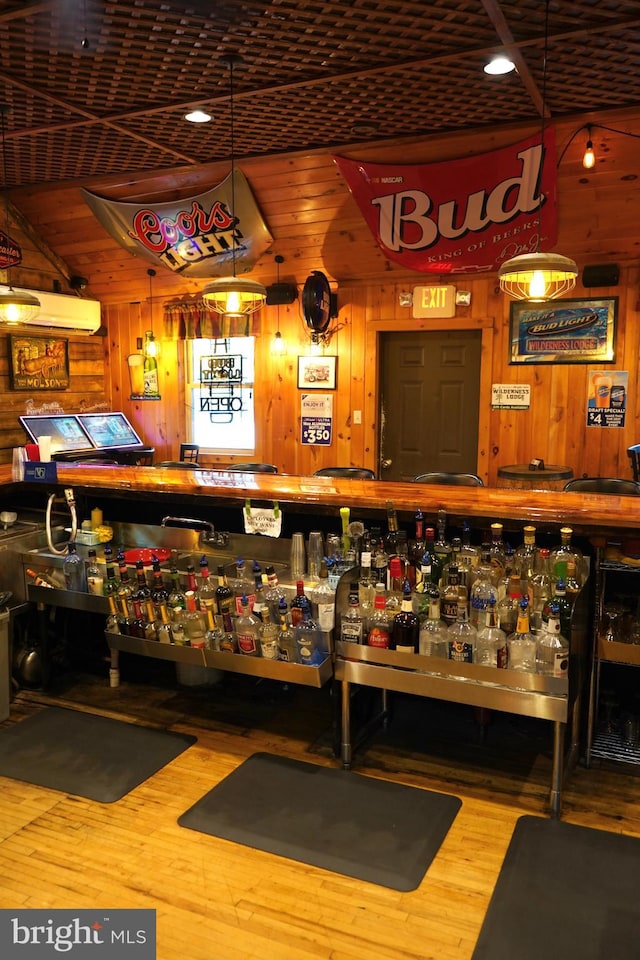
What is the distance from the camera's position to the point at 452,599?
2.77m

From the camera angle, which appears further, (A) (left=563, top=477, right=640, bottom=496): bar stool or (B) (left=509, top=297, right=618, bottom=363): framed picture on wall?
(B) (left=509, top=297, right=618, bottom=363): framed picture on wall

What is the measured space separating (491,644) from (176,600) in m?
1.38

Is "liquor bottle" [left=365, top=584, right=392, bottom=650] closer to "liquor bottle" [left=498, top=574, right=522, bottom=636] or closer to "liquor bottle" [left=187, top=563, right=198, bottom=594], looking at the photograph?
"liquor bottle" [left=498, top=574, right=522, bottom=636]

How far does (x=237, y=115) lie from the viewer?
441 centimetres

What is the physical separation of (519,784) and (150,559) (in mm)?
1898

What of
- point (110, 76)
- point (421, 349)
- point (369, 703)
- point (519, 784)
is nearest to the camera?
point (519, 784)

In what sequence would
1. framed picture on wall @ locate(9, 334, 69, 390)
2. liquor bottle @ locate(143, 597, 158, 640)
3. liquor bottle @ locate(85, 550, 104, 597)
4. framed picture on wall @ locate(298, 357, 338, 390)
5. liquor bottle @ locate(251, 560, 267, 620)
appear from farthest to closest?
framed picture on wall @ locate(9, 334, 69, 390)
framed picture on wall @ locate(298, 357, 338, 390)
liquor bottle @ locate(85, 550, 104, 597)
liquor bottle @ locate(143, 597, 158, 640)
liquor bottle @ locate(251, 560, 267, 620)

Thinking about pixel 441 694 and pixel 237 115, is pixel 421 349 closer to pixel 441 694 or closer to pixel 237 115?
pixel 237 115

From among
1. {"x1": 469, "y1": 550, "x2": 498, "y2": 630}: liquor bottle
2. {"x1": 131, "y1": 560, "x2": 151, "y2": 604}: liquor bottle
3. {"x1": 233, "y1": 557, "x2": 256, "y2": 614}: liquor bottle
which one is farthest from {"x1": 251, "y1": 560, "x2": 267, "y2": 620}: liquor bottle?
{"x1": 469, "y1": 550, "x2": 498, "y2": 630}: liquor bottle

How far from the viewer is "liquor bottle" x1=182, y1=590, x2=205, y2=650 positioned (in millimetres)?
3164

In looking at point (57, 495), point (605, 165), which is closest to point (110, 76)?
point (57, 495)

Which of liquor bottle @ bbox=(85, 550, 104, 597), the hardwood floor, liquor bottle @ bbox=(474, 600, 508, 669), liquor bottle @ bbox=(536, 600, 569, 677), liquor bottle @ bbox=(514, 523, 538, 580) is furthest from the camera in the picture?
liquor bottle @ bbox=(85, 550, 104, 597)

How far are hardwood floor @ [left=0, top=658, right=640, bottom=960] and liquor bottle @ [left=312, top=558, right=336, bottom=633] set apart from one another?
589 millimetres

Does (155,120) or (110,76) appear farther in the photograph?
(155,120)
